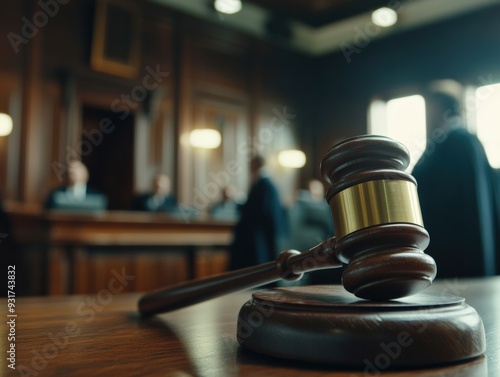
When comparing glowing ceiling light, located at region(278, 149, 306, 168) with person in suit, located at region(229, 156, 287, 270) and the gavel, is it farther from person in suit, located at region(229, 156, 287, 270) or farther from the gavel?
the gavel

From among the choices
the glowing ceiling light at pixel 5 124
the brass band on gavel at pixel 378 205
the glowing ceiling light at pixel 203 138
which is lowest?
the brass band on gavel at pixel 378 205

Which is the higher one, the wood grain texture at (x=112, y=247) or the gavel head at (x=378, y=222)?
the wood grain texture at (x=112, y=247)

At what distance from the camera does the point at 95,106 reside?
715 cm

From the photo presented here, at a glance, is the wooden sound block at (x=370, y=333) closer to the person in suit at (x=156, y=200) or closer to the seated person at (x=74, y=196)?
the seated person at (x=74, y=196)

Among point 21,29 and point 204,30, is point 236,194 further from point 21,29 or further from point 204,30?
point 21,29

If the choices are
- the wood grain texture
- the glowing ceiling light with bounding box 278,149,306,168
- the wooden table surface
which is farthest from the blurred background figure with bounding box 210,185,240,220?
the wooden table surface

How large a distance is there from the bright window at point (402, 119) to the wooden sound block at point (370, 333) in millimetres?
7910

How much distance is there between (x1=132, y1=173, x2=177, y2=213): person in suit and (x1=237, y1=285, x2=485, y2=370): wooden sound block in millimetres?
6477

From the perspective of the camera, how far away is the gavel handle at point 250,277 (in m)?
0.65

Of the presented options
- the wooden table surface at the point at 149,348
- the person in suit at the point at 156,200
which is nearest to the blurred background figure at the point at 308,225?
the person in suit at the point at 156,200

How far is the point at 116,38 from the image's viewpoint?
7137 millimetres

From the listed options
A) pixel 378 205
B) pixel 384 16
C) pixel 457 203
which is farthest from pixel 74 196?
pixel 378 205

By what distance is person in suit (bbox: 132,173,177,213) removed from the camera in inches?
278

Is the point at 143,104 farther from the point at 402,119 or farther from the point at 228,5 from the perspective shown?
the point at 402,119
